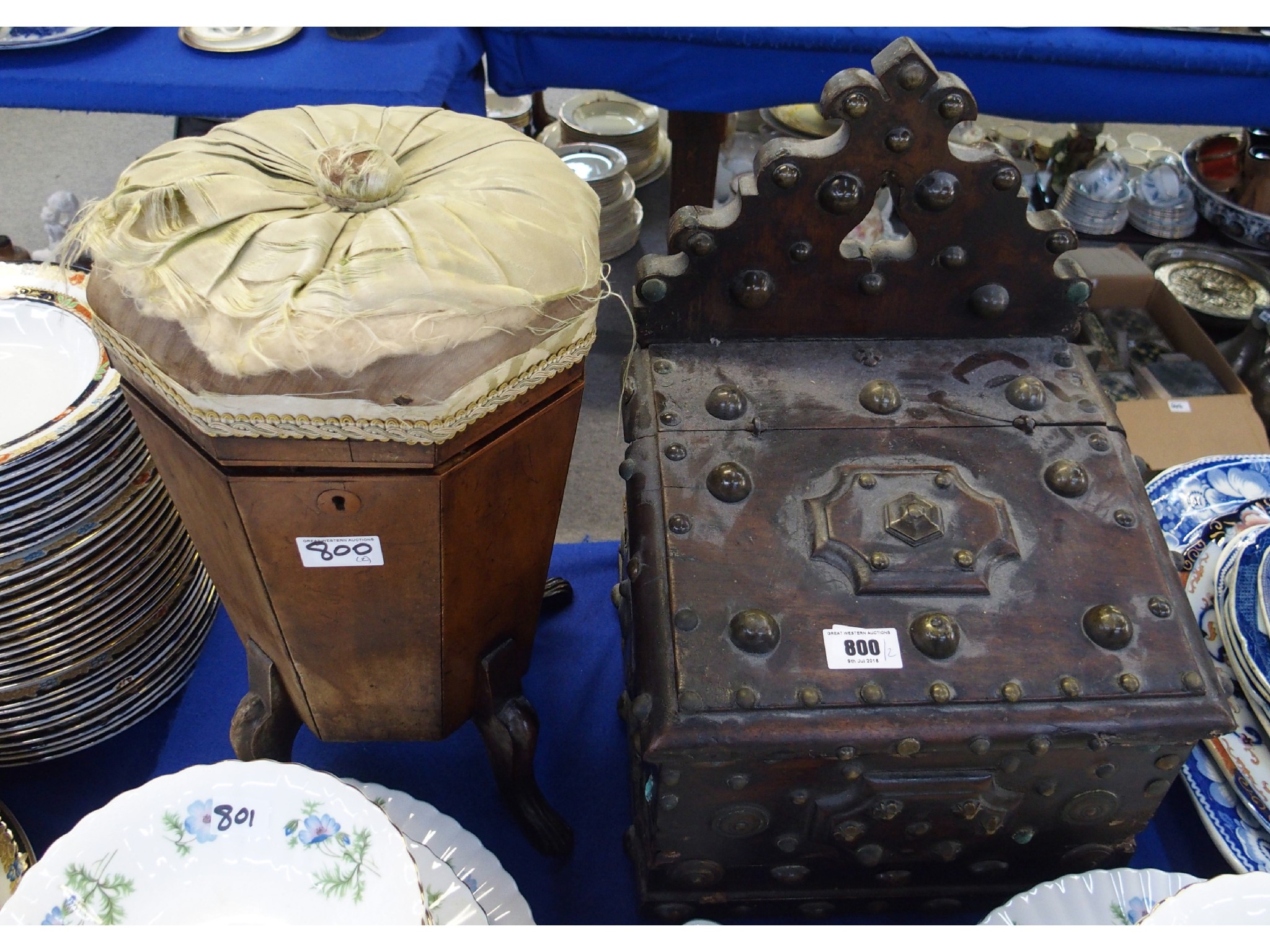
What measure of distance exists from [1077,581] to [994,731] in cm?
23

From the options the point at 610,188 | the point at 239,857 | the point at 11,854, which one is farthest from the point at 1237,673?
the point at 610,188

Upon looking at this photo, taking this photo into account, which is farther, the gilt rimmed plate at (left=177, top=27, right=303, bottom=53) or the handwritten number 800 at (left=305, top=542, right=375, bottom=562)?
the gilt rimmed plate at (left=177, top=27, right=303, bottom=53)

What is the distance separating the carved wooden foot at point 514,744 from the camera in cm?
131

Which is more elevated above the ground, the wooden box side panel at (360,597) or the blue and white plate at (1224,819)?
the wooden box side panel at (360,597)

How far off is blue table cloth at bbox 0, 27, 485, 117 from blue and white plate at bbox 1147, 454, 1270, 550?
1.67 meters

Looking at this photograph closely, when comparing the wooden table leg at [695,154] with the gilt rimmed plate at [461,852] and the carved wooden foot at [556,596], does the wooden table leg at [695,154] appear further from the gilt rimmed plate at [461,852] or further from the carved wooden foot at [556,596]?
the gilt rimmed plate at [461,852]

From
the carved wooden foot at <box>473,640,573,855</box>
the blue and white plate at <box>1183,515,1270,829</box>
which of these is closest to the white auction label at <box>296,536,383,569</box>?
the carved wooden foot at <box>473,640,573,855</box>

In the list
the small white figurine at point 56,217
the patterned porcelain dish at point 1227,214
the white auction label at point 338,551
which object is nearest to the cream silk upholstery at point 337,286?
the white auction label at point 338,551

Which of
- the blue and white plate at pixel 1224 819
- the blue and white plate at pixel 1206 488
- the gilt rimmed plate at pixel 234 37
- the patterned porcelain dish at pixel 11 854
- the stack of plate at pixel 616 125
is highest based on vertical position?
the gilt rimmed plate at pixel 234 37

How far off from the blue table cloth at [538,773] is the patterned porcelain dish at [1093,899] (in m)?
0.25

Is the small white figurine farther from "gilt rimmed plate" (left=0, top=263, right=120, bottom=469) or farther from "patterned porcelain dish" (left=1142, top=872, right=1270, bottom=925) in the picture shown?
"patterned porcelain dish" (left=1142, top=872, right=1270, bottom=925)

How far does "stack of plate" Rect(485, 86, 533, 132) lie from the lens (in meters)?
3.45

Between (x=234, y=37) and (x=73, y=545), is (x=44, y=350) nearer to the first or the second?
(x=73, y=545)
